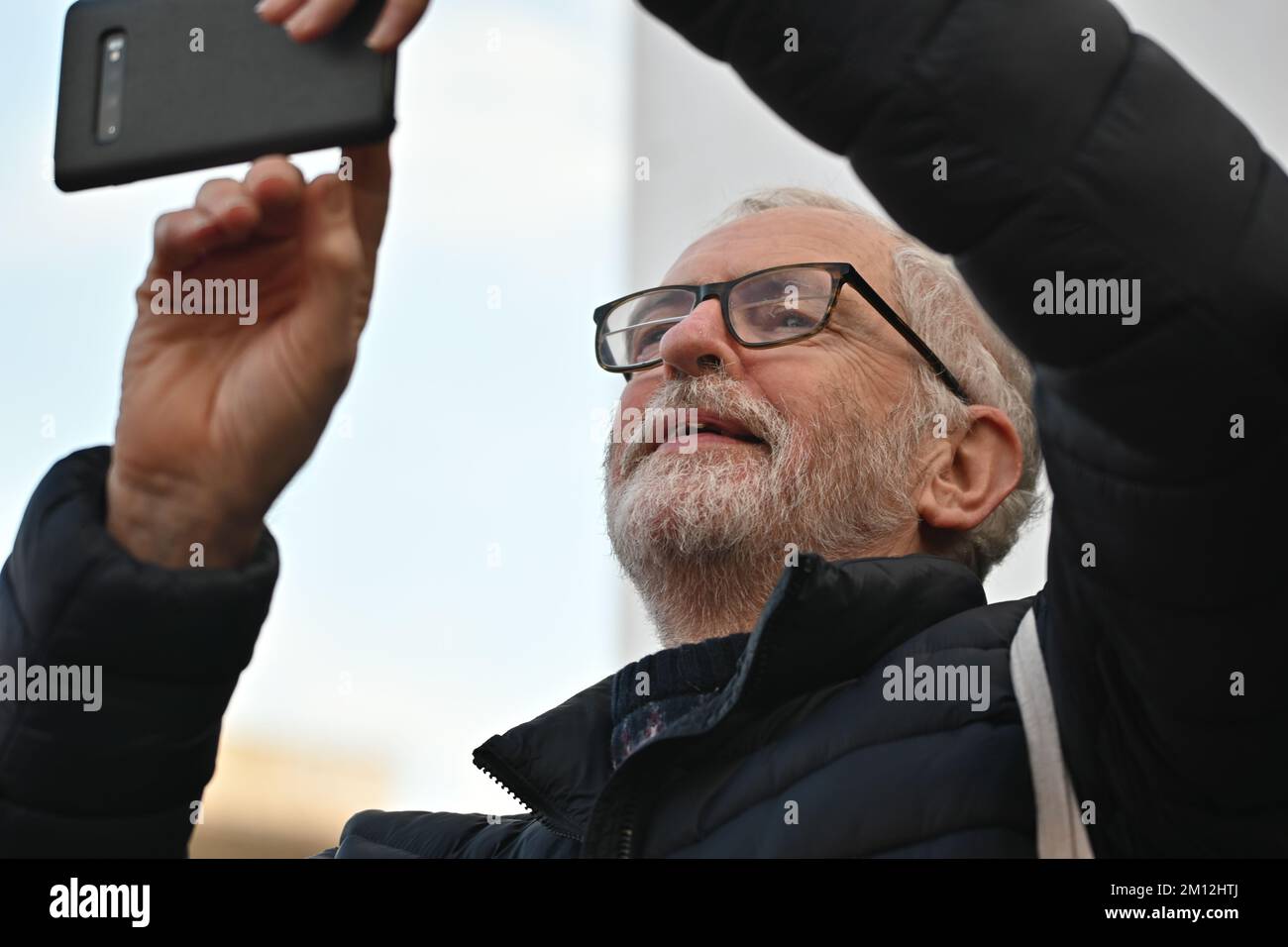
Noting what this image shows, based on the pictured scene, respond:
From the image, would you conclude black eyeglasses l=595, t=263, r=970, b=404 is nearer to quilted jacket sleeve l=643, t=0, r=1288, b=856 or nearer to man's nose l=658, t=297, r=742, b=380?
man's nose l=658, t=297, r=742, b=380

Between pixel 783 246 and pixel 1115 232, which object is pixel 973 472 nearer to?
pixel 783 246

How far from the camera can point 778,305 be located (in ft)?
4.21

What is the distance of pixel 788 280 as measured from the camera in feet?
4.22

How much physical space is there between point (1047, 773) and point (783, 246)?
714mm

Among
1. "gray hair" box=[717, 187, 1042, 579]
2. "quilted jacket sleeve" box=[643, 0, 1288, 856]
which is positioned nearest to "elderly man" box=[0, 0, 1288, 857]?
"quilted jacket sleeve" box=[643, 0, 1288, 856]

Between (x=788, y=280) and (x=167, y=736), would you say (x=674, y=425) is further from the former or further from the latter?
(x=167, y=736)

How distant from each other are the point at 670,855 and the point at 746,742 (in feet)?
0.29

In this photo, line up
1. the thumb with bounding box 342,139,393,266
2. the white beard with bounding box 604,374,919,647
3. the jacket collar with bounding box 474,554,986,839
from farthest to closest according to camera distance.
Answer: the white beard with bounding box 604,374,919,647, the jacket collar with bounding box 474,554,986,839, the thumb with bounding box 342,139,393,266

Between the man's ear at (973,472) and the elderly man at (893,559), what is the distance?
176 mm

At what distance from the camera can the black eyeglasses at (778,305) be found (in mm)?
1270

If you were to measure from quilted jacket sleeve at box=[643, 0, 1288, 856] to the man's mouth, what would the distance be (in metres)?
0.56

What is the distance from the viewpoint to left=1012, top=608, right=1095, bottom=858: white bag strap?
75 cm

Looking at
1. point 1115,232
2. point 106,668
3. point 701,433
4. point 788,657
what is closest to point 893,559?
point 788,657
